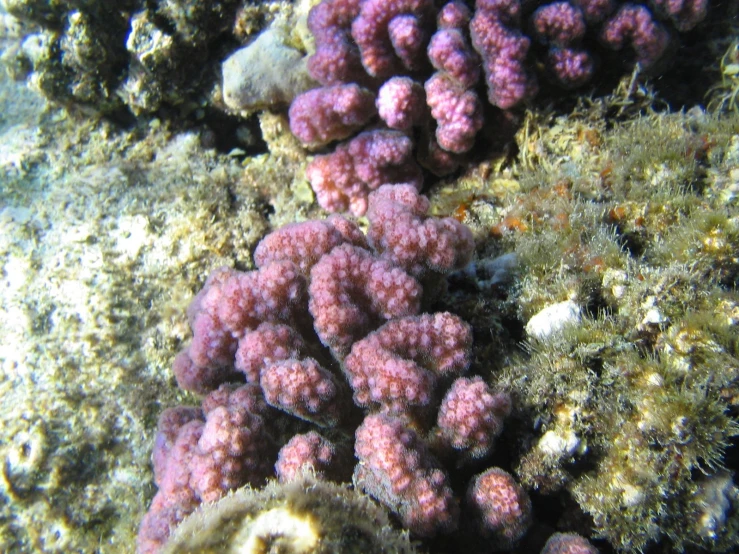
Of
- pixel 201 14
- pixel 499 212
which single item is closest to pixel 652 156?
pixel 499 212

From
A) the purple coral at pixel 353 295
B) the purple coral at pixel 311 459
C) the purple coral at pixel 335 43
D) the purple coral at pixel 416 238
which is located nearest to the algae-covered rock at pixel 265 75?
the purple coral at pixel 335 43

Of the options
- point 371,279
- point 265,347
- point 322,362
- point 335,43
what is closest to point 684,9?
point 335,43

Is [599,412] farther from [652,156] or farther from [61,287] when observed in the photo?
[61,287]

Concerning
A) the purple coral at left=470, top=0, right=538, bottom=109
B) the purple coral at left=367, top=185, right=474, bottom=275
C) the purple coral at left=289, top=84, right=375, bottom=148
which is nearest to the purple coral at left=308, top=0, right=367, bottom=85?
the purple coral at left=289, top=84, right=375, bottom=148

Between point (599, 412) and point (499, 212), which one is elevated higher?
point (499, 212)

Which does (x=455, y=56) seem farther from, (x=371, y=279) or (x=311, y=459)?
(x=311, y=459)

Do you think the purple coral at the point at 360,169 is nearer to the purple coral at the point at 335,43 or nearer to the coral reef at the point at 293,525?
the purple coral at the point at 335,43

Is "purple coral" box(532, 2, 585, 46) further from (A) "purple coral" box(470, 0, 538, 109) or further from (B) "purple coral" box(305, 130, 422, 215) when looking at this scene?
(B) "purple coral" box(305, 130, 422, 215)
